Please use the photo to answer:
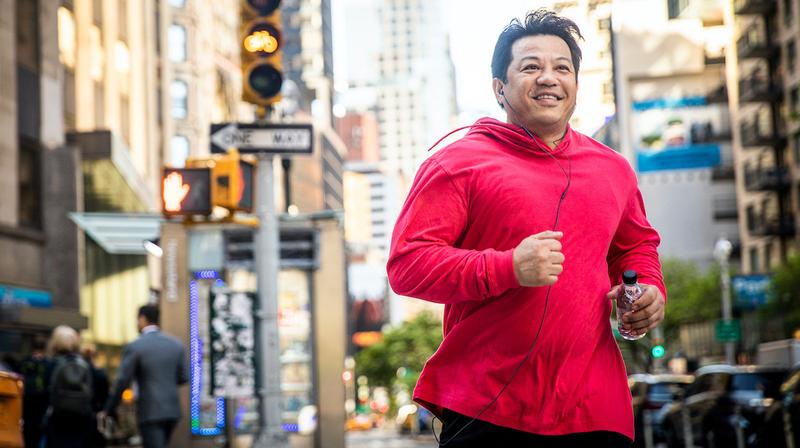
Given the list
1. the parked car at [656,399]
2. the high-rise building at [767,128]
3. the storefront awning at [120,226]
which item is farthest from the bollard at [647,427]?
the high-rise building at [767,128]

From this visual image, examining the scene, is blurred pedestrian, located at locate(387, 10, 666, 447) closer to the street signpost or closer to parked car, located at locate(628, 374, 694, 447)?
the street signpost

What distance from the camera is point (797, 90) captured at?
6103cm

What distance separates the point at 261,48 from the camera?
11.1 m

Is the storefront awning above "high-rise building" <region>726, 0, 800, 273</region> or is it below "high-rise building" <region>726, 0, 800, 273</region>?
below

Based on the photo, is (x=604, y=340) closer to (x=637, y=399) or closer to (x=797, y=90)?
(x=637, y=399)

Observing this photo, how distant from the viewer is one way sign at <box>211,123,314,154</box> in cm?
1166

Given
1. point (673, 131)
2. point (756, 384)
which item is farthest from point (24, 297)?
point (673, 131)

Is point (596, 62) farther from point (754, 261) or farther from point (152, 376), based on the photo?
point (152, 376)

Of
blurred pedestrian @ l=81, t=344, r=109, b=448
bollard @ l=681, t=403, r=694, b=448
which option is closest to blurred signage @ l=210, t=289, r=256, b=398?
blurred pedestrian @ l=81, t=344, r=109, b=448

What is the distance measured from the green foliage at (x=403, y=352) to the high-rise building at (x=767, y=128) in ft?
123

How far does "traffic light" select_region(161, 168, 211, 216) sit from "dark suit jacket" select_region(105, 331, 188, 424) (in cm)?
140

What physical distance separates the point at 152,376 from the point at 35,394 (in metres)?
4.14

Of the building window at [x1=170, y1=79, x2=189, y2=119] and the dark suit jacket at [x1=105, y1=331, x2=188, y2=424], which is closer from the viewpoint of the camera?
the dark suit jacket at [x1=105, y1=331, x2=188, y2=424]

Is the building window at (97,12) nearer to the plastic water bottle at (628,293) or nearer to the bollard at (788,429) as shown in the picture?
the bollard at (788,429)
